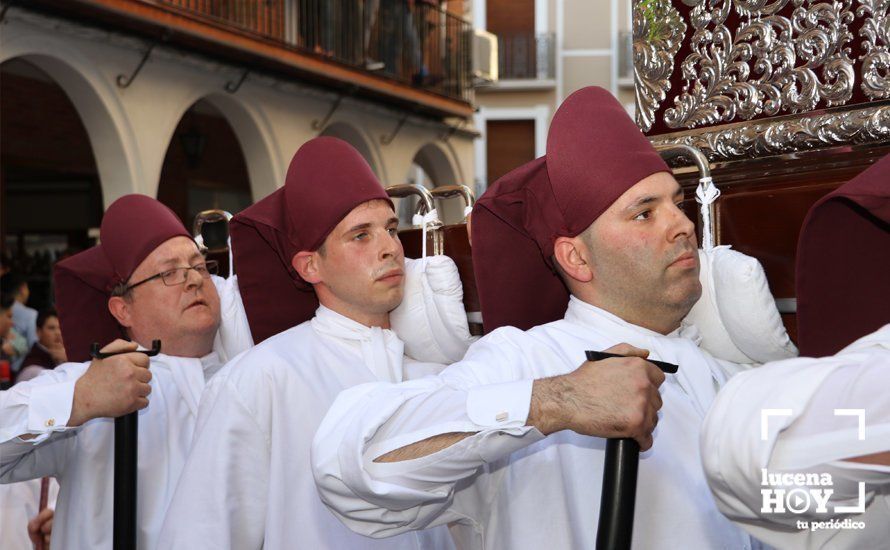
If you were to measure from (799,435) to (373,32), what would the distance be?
12.0 metres

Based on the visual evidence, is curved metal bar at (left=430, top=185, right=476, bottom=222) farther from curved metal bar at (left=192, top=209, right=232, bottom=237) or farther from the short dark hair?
the short dark hair

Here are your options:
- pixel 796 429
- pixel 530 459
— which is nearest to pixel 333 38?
pixel 530 459

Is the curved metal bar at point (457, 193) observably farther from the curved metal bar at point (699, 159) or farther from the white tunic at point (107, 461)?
the white tunic at point (107, 461)

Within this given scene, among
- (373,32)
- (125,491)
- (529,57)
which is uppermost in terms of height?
(529,57)

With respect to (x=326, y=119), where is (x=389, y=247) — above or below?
below

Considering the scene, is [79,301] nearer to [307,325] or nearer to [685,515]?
[307,325]

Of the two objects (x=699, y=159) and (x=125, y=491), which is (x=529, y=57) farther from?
(x=699, y=159)

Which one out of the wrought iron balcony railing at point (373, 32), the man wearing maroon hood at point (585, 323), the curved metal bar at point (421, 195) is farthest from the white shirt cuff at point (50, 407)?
the wrought iron balcony railing at point (373, 32)

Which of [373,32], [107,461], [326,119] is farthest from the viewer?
[373,32]

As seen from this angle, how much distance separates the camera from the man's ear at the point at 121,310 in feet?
12.1

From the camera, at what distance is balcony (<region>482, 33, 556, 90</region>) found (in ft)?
68.1

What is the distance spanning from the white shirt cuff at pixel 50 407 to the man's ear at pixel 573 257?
1396 mm

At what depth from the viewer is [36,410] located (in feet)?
9.64

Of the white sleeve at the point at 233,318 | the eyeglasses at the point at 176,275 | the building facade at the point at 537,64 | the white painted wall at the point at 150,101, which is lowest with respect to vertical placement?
the white sleeve at the point at 233,318
